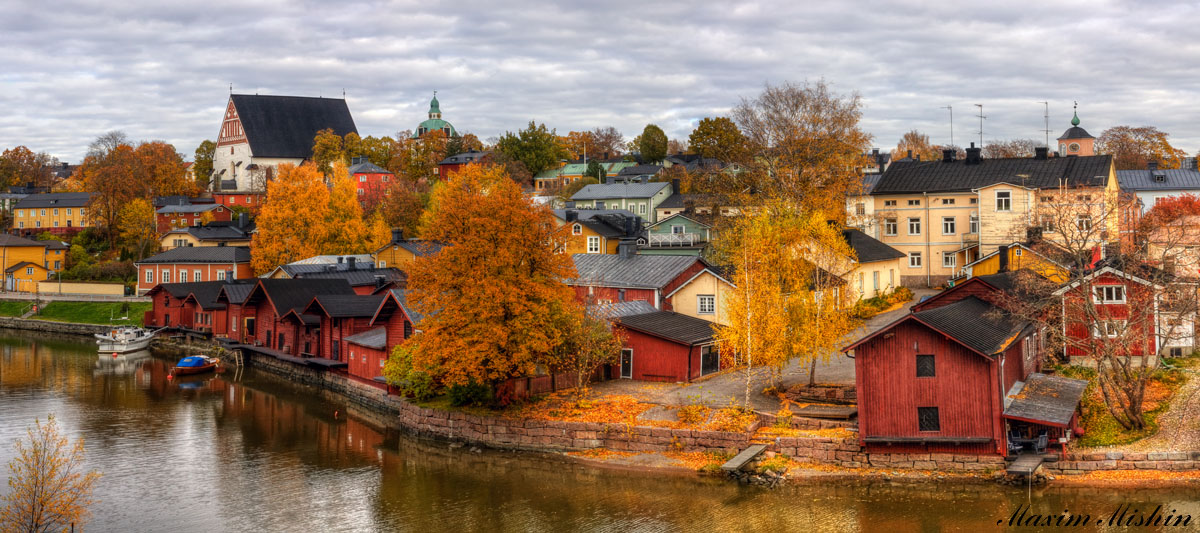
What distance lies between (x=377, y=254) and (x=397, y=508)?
42.1 m

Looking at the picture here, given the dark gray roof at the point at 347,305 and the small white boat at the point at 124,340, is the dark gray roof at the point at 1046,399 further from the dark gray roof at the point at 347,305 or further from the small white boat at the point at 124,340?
the small white boat at the point at 124,340

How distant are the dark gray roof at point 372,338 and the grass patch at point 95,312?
31.0m

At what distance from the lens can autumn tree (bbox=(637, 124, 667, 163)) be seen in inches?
4449

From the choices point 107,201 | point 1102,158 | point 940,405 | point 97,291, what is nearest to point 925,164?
point 1102,158

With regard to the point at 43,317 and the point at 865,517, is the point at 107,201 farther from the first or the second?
the point at 865,517

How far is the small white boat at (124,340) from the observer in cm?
5578

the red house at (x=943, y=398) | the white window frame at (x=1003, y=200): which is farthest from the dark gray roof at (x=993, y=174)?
the red house at (x=943, y=398)

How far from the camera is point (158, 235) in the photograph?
270 feet

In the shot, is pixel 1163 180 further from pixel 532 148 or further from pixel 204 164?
pixel 204 164

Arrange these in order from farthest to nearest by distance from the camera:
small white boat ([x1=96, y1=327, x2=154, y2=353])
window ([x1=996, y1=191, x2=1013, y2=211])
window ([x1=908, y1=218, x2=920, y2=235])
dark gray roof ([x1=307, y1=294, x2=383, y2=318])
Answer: small white boat ([x1=96, y1=327, x2=154, y2=353]), window ([x1=908, y1=218, x2=920, y2=235]), window ([x1=996, y1=191, x2=1013, y2=211]), dark gray roof ([x1=307, y1=294, x2=383, y2=318])

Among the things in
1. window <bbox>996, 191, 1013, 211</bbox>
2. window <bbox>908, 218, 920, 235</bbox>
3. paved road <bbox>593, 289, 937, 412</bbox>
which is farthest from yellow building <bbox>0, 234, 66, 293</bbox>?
window <bbox>996, 191, 1013, 211</bbox>

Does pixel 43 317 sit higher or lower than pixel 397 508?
higher

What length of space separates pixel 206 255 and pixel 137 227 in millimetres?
15350

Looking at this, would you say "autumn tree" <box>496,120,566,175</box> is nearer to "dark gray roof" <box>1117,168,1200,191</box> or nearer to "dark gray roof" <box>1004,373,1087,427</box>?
"dark gray roof" <box>1117,168,1200,191</box>
